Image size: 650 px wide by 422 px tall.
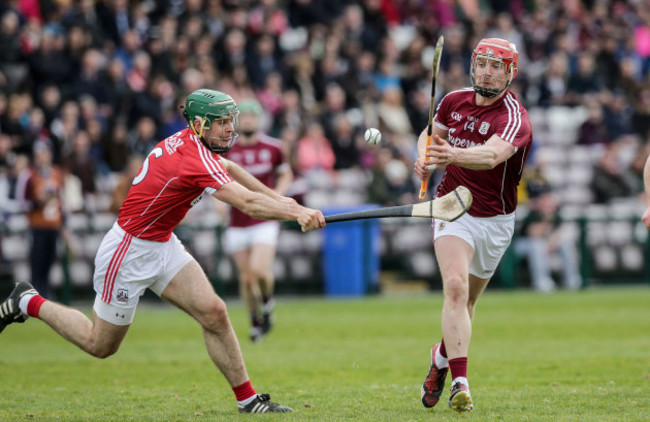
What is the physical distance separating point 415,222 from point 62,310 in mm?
11059

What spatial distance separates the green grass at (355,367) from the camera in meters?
7.90

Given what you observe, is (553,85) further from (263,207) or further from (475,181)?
(263,207)

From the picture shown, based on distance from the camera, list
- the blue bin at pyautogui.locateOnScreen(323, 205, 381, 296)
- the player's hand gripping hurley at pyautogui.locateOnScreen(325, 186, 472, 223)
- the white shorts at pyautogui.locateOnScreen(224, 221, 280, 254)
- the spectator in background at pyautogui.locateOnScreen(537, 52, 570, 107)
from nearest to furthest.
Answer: the player's hand gripping hurley at pyautogui.locateOnScreen(325, 186, 472, 223) → the white shorts at pyautogui.locateOnScreen(224, 221, 280, 254) → the blue bin at pyautogui.locateOnScreen(323, 205, 381, 296) → the spectator in background at pyautogui.locateOnScreen(537, 52, 570, 107)

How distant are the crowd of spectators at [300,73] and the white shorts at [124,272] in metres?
9.27

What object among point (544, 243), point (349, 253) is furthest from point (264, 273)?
point (544, 243)

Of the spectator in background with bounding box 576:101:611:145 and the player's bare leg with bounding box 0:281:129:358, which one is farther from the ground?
the spectator in background with bounding box 576:101:611:145

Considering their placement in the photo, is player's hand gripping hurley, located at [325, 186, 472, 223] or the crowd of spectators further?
the crowd of spectators

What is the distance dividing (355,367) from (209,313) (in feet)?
10.3

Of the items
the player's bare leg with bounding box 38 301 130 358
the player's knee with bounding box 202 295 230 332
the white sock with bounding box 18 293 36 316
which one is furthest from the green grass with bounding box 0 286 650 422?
the white sock with bounding box 18 293 36 316

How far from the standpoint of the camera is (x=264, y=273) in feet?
43.8

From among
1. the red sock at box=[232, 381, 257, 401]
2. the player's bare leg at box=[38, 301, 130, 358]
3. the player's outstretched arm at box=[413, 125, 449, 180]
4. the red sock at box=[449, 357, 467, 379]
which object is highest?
the player's outstretched arm at box=[413, 125, 449, 180]

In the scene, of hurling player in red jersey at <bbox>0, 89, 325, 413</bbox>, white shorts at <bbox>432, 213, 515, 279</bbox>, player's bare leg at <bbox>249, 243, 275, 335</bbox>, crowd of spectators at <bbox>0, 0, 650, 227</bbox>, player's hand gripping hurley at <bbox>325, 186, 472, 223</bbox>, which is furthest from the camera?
crowd of spectators at <bbox>0, 0, 650, 227</bbox>

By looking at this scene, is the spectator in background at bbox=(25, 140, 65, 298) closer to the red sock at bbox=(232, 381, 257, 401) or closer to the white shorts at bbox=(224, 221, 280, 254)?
the white shorts at bbox=(224, 221, 280, 254)

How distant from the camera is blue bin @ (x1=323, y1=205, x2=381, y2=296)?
60.9 ft
